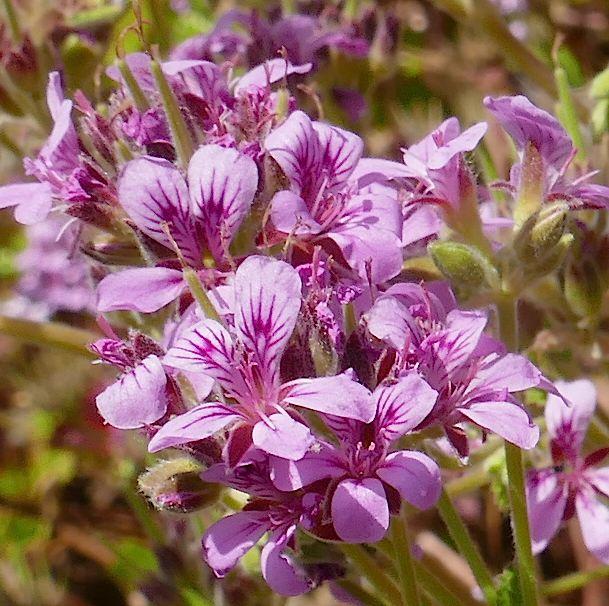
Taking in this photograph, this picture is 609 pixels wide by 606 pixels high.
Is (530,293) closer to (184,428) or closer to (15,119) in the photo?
(184,428)

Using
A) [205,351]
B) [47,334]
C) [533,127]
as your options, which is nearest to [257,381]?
[205,351]

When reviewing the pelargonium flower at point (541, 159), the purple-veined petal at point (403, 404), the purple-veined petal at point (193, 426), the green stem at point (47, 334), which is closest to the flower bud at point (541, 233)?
the pelargonium flower at point (541, 159)

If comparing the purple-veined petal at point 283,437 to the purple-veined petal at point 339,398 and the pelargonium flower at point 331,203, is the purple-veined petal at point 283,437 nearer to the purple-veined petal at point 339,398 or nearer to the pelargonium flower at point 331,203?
the purple-veined petal at point 339,398

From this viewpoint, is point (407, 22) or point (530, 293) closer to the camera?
point (530, 293)

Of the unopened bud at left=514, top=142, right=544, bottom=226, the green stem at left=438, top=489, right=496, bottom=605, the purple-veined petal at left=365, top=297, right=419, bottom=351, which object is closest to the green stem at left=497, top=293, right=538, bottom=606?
the green stem at left=438, top=489, right=496, bottom=605

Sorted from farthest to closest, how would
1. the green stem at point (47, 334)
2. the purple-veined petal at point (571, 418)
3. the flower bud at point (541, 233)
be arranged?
the green stem at point (47, 334) → the purple-veined petal at point (571, 418) → the flower bud at point (541, 233)

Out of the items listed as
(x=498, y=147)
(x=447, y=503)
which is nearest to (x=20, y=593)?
(x=498, y=147)
